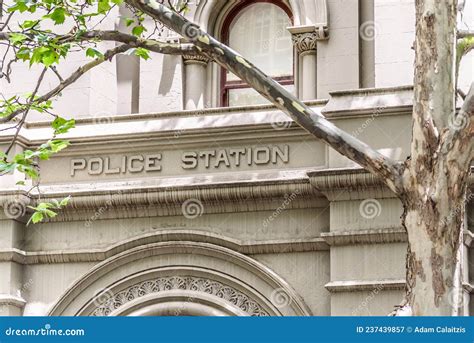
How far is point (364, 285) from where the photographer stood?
14.1m

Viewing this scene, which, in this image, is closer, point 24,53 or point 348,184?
point 24,53

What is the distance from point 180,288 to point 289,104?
14.7ft

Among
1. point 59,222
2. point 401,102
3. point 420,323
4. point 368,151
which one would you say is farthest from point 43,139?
point 420,323

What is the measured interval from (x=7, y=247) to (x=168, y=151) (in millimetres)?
2540

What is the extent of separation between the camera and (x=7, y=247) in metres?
15.6

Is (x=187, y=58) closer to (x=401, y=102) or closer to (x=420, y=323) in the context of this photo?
(x=401, y=102)

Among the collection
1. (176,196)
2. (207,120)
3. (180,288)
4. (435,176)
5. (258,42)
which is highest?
(258,42)

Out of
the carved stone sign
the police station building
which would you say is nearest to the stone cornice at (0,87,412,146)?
the police station building

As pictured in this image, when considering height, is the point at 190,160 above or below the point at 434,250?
above

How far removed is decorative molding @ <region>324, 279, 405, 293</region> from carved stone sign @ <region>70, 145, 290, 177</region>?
76.4 inches

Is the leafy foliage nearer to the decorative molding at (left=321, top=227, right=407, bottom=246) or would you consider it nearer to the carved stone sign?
the carved stone sign

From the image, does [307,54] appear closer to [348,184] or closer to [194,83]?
[194,83]

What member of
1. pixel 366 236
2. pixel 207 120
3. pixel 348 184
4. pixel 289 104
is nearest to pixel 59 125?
pixel 207 120

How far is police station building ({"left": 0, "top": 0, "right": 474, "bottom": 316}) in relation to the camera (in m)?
14.4
